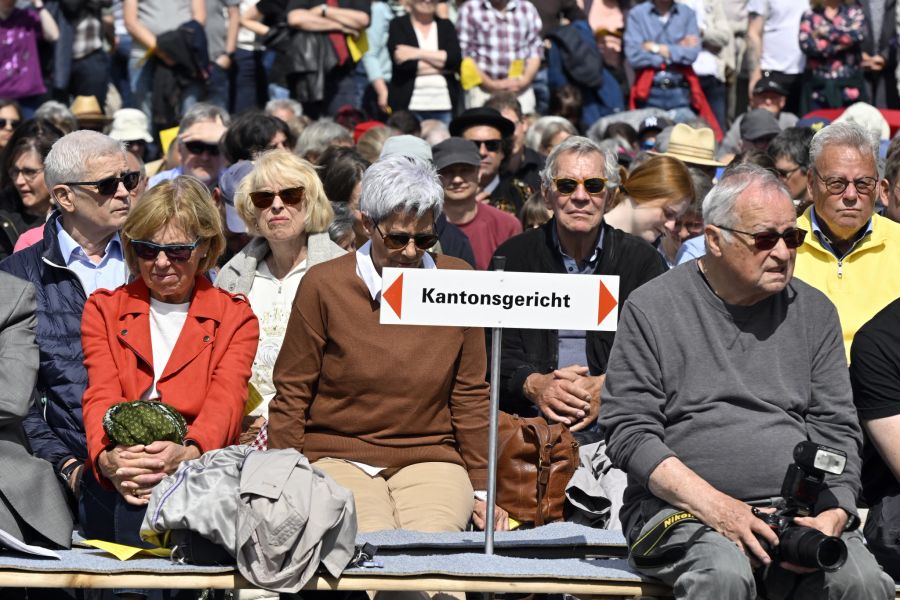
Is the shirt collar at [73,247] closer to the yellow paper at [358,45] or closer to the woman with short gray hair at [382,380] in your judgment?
the woman with short gray hair at [382,380]

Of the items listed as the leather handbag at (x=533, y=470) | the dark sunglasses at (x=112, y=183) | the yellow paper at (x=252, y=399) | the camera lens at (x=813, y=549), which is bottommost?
the leather handbag at (x=533, y=470)

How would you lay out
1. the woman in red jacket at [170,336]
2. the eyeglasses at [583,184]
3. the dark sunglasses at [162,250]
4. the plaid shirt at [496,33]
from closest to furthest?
the woman in red jacket at [170,336] → the dark sunglasses at [162,250] → the eyeglasses at [583,184] → the plaid shirt at [496,33]

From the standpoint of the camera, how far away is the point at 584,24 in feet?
45.3

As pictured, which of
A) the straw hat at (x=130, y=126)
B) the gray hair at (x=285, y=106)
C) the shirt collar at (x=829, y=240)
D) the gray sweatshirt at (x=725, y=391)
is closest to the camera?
the gray sweatshirt at (x=725, y=391)

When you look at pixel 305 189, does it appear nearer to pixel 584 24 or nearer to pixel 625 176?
pixel 625 176

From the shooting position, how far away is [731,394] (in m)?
5.23

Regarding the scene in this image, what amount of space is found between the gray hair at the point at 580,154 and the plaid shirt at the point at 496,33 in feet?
19.1

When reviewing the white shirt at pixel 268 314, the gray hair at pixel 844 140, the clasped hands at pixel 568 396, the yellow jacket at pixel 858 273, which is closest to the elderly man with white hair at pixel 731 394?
the clasped hands at pixel 568 396

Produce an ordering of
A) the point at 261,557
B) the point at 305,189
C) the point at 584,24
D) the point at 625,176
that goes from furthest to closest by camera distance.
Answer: the point at 584,24 → the point at 625,176 → the point at 305,189 → the point at 261,557

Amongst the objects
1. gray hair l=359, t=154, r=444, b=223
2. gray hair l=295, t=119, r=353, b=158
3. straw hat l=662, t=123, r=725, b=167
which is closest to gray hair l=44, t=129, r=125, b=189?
gray hair l=359, t=154, r=444, b=223

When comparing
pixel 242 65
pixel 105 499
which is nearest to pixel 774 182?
pixel 105 499

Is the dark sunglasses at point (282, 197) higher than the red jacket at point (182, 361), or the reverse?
the dark sunglasses at point (282, 197)

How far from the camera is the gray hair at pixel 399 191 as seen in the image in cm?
595

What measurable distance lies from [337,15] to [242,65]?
3.95 feet
